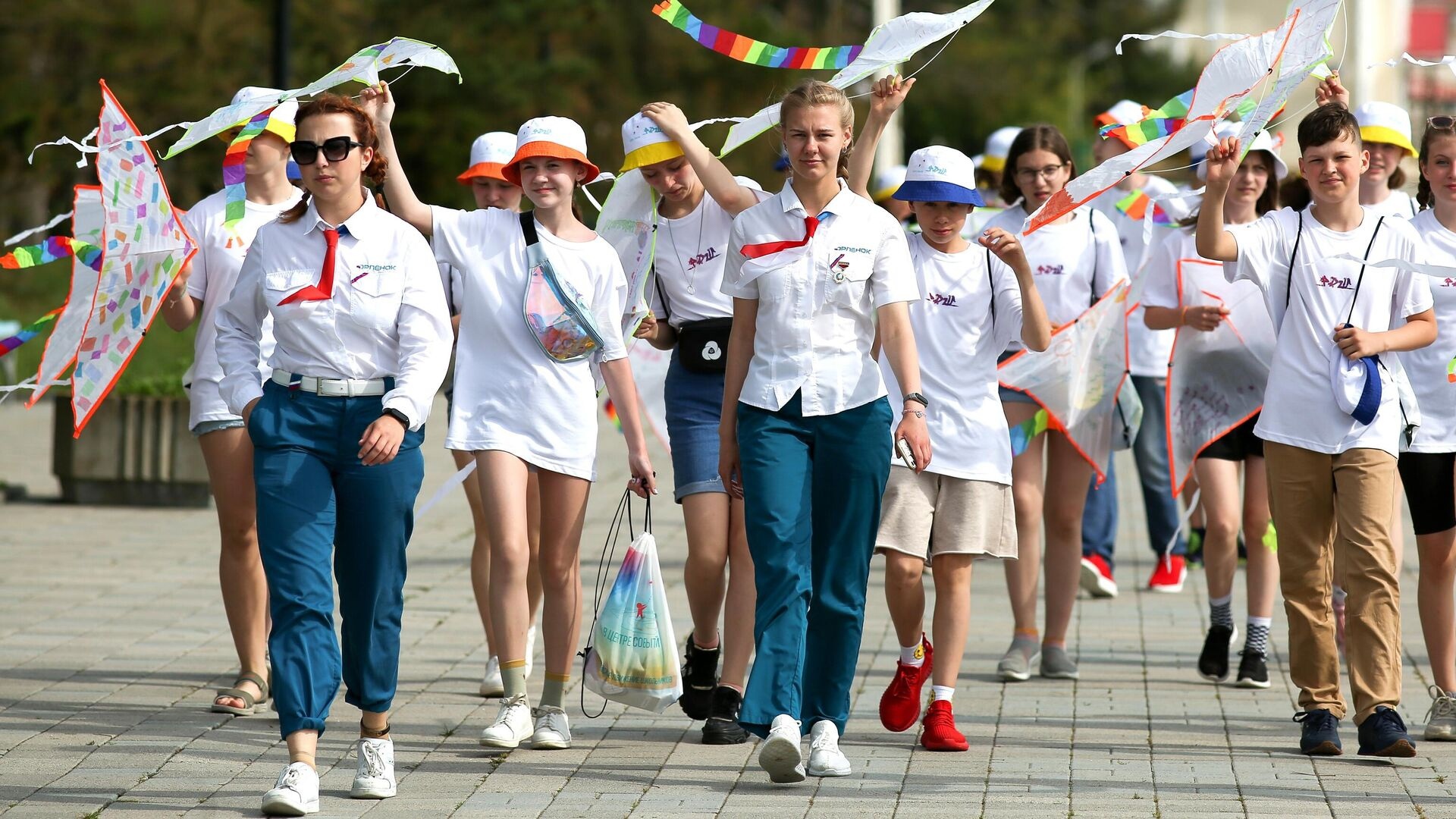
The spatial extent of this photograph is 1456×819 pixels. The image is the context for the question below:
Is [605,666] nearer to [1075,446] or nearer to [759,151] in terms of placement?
[1075,446]

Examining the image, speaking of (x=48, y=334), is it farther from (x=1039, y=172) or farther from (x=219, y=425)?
(x=1039, y=172)

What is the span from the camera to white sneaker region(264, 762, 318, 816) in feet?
16.6

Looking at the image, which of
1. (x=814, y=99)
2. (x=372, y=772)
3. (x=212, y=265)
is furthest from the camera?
(x=212, y=265)

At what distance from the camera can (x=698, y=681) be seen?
21.9 ft

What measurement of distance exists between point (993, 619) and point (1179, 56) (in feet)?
238

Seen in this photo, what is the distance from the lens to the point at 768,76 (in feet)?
→ 122

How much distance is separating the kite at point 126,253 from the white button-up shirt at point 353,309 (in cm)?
97

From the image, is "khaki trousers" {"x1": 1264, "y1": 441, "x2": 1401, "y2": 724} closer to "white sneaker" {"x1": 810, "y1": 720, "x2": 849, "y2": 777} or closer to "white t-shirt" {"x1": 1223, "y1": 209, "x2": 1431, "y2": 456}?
"white t-shirt" {"x1": 1223, "y1": 209, "x2": 1431, "y2": 456}

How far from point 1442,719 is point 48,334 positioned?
10.8 meters

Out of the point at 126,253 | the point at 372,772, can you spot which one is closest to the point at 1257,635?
the point at 372,772

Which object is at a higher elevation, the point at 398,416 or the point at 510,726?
the point at 398,416

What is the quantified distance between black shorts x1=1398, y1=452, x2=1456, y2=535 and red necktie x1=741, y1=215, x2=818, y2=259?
83.8 inches

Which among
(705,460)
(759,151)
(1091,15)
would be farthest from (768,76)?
(1091,15)

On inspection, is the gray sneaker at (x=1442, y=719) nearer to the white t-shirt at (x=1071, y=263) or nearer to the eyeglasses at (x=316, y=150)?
the white t-shirt at (x=1071, y=263)
